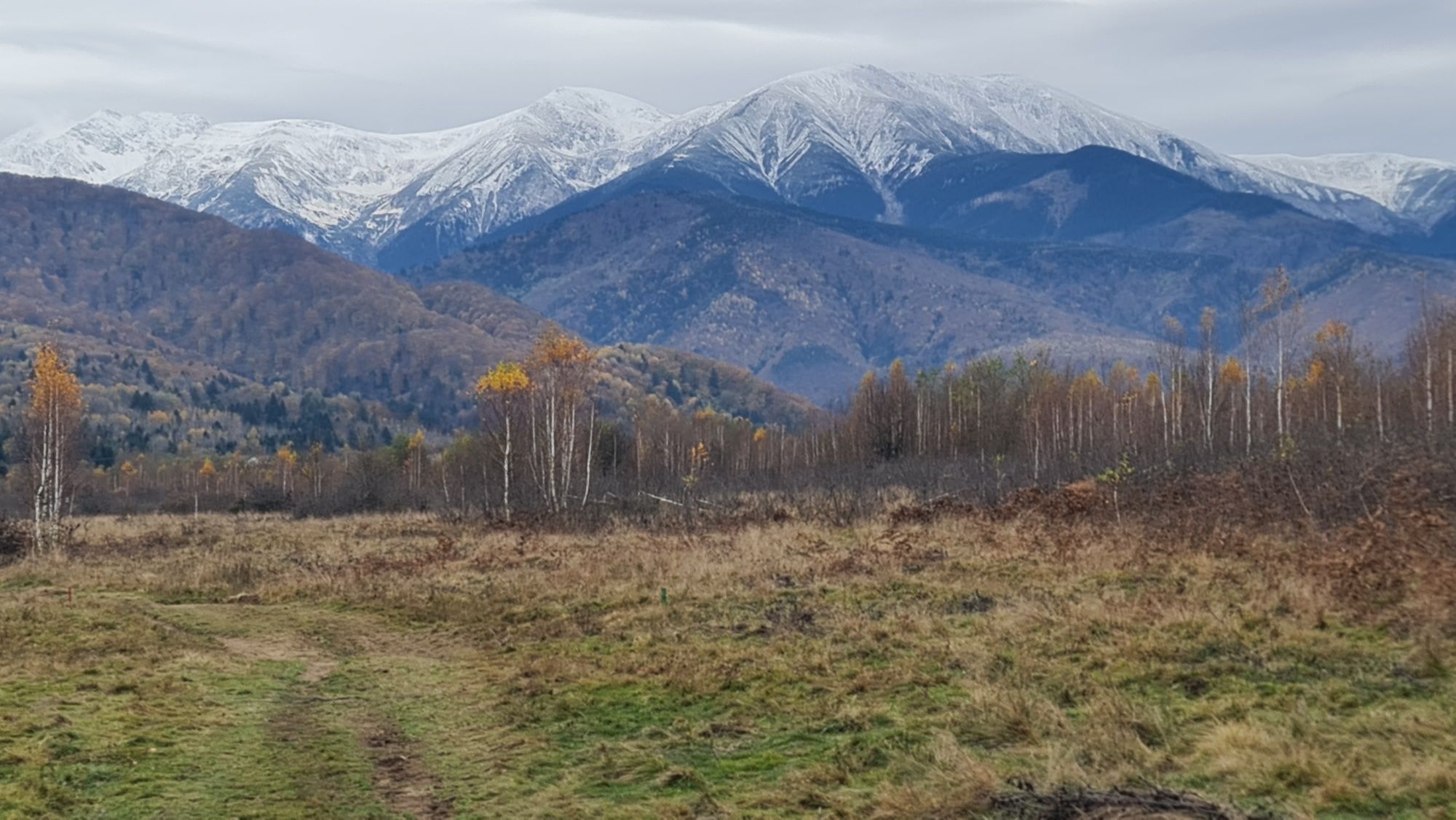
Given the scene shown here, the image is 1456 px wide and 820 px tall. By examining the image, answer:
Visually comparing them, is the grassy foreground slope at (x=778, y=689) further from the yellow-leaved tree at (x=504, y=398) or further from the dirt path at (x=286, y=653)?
the yellow-leaved tree at (x=504, y=398)

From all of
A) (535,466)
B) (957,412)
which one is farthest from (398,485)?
(957,412)

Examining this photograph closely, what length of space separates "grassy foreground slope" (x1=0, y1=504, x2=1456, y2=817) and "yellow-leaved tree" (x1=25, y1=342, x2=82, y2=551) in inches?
710

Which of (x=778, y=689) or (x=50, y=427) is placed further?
(x=50, y=427)

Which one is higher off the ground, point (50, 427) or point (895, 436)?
point (50, 427)

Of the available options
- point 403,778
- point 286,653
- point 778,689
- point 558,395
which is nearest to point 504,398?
point 558,395

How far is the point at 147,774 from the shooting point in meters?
9.91

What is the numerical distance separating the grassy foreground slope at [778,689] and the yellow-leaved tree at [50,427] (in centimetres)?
1804

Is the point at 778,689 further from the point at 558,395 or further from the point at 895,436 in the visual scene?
the point at 895,436

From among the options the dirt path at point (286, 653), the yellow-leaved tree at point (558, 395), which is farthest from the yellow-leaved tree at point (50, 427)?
the dirt path at point (286, 653)

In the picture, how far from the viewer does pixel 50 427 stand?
37.9 m

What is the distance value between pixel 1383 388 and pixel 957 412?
27838 mm

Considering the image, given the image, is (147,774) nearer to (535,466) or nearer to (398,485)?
(535,466)

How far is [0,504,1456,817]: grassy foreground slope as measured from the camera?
8672 millimetres

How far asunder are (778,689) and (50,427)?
3375cm
